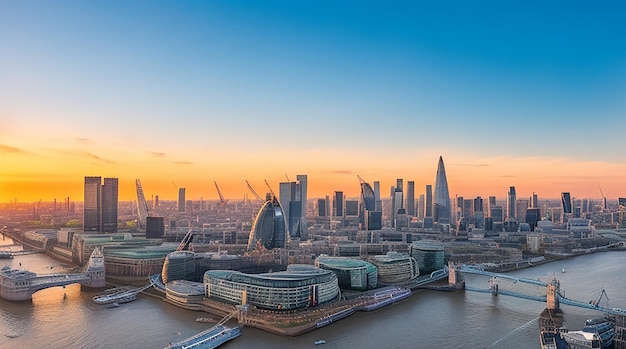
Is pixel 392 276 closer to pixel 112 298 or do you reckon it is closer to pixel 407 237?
pixel 112 298

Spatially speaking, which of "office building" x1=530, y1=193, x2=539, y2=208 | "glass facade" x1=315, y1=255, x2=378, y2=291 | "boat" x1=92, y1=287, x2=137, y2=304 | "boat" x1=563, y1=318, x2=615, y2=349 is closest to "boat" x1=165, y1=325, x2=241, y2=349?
"boat" x1=92, y1=287, x2=137, y2=304

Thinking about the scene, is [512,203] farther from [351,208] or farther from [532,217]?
[351,208]

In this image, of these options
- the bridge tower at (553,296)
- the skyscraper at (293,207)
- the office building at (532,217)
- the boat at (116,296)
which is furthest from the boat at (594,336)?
the office building at (532,217)

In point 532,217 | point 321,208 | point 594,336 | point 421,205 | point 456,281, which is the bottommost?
point 456,281

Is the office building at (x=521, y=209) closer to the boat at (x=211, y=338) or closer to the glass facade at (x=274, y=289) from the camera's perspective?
the glass facade at (x=274, y=289)

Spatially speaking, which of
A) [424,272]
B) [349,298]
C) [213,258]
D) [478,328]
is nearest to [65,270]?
[213,258]

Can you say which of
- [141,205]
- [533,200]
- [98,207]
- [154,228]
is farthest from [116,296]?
[533,200]

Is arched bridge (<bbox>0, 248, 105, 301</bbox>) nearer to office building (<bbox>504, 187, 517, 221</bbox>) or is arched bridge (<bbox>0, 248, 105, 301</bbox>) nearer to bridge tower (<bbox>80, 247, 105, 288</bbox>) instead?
bridge tower (<bbox>80, 247, 105, 288</bbox>)
